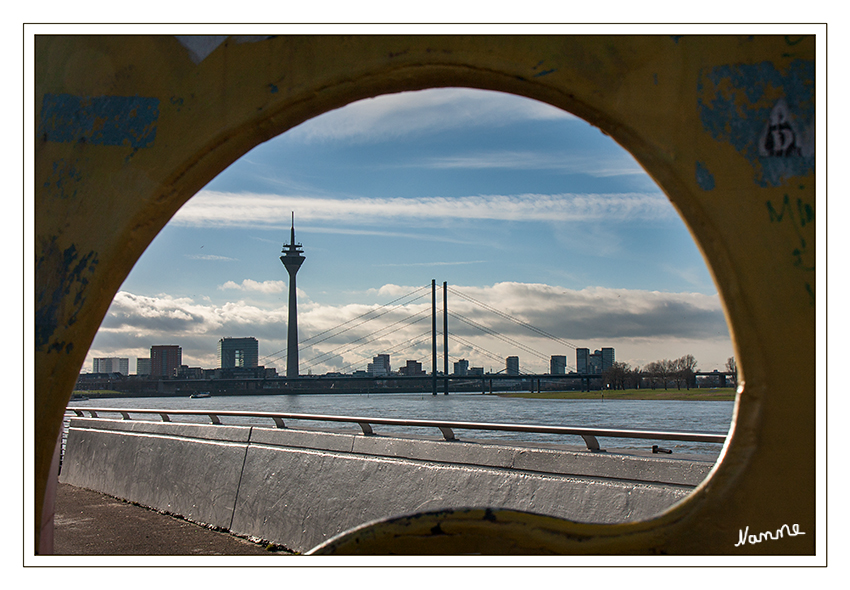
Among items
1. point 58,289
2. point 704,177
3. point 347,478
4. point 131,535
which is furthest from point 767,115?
point 131,535

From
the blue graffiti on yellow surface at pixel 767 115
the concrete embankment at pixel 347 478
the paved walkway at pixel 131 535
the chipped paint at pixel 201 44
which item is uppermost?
the chipped paint at pixel 201 44

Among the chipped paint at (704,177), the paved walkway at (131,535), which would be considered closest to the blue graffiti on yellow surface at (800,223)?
the chipped paint at (704,177)

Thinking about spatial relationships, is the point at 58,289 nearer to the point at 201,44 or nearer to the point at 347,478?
the point at 201,44

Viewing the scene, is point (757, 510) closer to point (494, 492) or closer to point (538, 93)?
point (538, 93)

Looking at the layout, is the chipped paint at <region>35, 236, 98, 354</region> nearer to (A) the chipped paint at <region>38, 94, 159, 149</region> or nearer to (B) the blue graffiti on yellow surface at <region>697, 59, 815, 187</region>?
(A) the chipped paint at <region>38, 94, 159, 149</region>

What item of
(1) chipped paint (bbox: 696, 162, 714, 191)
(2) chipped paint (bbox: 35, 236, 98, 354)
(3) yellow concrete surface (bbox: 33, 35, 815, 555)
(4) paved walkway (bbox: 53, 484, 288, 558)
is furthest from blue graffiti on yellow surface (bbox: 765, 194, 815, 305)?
(4) paved walkway (bbox: 53, 484, 288, 558)

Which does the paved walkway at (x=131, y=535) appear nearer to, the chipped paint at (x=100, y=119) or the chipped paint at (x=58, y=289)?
the chipped paint at (x=58, y=289)

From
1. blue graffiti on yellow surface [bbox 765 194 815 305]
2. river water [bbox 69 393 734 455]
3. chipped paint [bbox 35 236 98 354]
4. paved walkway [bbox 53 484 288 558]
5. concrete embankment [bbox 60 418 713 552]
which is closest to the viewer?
blue graffiti on yellow surface [bbox 765 194 815 305]
